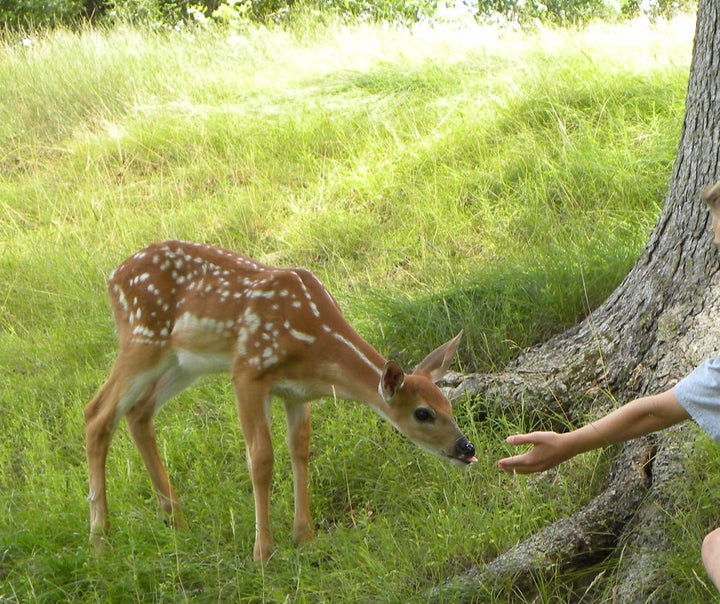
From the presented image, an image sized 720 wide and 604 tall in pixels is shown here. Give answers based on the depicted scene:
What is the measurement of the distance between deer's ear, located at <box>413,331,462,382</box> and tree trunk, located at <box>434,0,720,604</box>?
535mm

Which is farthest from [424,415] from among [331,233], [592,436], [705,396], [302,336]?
[331,233]

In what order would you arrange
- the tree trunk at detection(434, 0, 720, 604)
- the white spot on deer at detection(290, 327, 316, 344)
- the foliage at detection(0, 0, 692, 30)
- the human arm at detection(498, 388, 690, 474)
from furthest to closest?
the foliage at detection(0, 0, 692, 30) < the white spot on deer at detection(290, 327, 316, 344) < the tree trunk at detection(434, 0, 720, 604) < the human arm at detection(498, 388, 690, 474)

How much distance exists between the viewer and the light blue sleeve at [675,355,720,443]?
3023mm

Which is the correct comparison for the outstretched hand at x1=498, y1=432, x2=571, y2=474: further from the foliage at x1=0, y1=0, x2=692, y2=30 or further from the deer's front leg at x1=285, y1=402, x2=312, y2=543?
the foliage at x1=0, y1=0, x2=692, y2=30

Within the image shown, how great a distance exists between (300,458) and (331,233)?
311 cm

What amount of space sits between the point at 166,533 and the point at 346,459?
0.90m

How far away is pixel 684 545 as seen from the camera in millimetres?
3484

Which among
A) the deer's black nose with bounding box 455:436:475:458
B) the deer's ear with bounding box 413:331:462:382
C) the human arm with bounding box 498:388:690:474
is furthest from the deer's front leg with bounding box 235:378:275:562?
the human arm with bounding box 498:388:690:474

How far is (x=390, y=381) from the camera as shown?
4.07 m

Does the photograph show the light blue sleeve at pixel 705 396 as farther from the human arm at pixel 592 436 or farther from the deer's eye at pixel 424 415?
the deer's eye at pixel 424 415

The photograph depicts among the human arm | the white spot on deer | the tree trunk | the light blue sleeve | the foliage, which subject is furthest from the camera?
the foliage

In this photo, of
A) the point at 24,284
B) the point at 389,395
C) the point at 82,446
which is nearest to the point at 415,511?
the point at 389,395

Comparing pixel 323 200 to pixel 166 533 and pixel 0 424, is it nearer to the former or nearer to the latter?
pixel 0 424

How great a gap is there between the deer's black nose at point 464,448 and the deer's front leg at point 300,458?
764 mm
